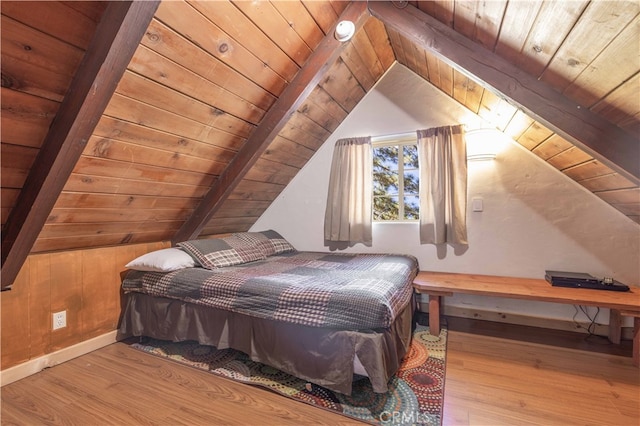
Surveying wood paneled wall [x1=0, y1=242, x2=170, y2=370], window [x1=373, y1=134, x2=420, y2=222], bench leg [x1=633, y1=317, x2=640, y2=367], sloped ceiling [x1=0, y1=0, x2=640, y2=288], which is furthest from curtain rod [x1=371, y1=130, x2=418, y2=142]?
wood paneled wall [x1=0, y1=242, x2=170, y2=370]

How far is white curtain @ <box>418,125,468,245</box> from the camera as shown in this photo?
8.59 feet

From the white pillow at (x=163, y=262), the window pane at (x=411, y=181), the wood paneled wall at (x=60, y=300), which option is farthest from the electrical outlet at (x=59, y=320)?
the window pane at (x=411, y=181)

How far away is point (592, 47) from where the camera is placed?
3.63 ft

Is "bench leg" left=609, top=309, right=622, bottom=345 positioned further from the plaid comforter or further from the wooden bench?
the plaid comforter

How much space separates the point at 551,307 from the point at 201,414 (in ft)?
9.32

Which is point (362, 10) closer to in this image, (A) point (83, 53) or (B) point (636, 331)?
(A) point (83, 53)

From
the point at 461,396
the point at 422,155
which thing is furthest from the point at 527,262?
the point at 461,396

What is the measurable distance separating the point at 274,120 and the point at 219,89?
0.48 m

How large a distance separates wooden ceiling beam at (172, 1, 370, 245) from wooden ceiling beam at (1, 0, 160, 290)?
106 cm

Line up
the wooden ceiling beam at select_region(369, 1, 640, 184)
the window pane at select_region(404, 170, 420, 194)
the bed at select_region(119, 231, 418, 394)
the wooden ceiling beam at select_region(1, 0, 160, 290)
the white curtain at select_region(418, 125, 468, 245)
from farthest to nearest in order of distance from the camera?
the window pane at select_region(404, 170, 420, 194), the white curtain at select_region(418, 125, 468, 245), the bed at select_region(119, 231, 418, 394), the wooden ceiling beam at select_region(369, 1, 640, 184), the wooden ceiling beam at select_region(1, 0, 160, 290)

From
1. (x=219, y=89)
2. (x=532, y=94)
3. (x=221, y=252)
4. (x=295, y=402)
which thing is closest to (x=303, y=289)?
(x=295, y=402)

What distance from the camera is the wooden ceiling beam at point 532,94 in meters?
1.39

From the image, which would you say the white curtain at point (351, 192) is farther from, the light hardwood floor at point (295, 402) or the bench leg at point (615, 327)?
the bench leg at point (615, 327)

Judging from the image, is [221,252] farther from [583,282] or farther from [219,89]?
[583,282]
